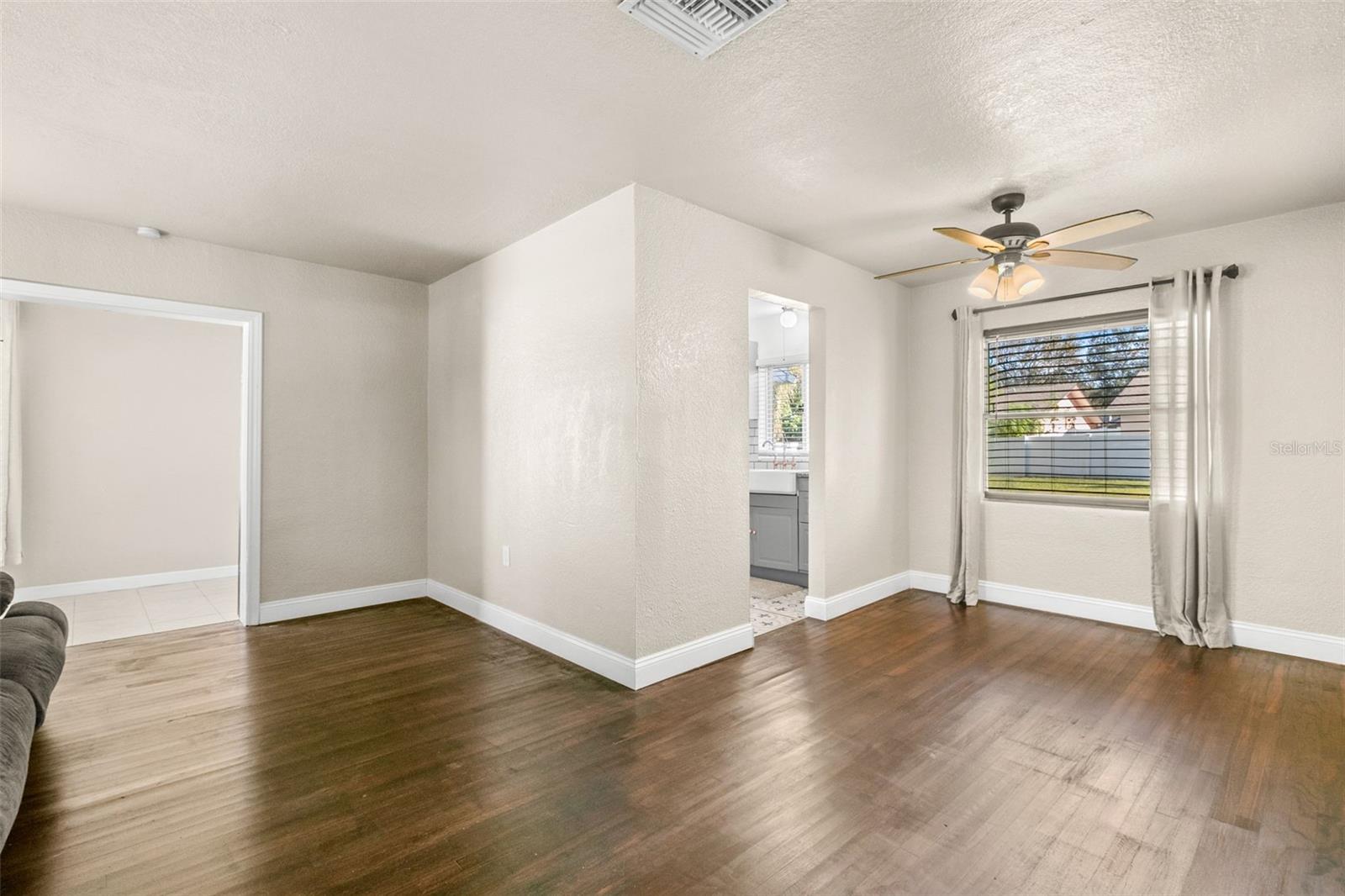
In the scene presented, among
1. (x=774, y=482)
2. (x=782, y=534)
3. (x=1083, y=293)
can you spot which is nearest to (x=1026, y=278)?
(x=1083, y=293)

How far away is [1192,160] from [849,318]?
2.15m

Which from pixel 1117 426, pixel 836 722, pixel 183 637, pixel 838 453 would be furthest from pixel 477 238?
pixel 1117 426

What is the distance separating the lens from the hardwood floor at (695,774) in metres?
1.84

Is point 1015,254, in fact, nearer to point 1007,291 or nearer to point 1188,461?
point 1007,291

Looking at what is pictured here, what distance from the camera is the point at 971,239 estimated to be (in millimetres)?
3248

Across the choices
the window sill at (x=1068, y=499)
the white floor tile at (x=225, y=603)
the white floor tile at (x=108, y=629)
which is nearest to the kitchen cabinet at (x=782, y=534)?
the window sill at (x=1068, y=499)

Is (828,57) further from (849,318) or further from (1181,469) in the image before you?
(1181,469)

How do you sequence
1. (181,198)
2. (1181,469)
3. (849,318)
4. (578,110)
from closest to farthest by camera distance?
1. (578,110)
2. (181,198)
3. (1181,469)
4. (849,318)

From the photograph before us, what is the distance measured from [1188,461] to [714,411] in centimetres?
303

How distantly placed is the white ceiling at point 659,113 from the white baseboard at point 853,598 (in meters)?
2.60

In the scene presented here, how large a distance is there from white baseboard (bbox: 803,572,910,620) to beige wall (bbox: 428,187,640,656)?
178cm

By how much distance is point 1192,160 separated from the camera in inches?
117

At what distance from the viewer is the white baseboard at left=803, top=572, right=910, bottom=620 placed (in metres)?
4.50

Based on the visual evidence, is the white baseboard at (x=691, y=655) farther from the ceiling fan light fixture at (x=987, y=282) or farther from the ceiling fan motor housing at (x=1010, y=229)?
the ceiling fan motor housing at (x=1010, y=229)
